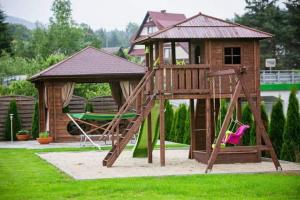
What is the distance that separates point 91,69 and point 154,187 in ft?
44.3

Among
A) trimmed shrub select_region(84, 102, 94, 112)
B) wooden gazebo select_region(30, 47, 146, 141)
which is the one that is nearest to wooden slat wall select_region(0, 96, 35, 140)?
wooden gazebo select_region(30, 47, 146, 141)

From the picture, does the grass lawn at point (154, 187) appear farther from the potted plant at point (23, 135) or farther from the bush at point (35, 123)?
the bush at point (35, 123)

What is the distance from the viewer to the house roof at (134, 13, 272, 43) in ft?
49.6

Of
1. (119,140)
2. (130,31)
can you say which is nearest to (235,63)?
(119,140)

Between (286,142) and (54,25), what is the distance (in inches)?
1439

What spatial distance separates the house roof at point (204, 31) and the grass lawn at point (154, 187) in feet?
13.1

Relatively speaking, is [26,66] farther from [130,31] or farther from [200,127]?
[130,31]

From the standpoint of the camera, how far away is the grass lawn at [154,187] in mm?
9852

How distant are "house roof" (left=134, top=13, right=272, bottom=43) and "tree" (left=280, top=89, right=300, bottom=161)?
1880mm

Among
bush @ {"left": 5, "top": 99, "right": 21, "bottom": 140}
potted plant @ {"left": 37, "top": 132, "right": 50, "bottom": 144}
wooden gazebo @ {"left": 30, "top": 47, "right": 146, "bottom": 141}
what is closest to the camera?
potted plant @ {"left": 37, "top": 132, "right": 50, "bottom": 144}

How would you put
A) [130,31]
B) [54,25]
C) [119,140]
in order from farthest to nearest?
[130,31], [54,25], [119,140]

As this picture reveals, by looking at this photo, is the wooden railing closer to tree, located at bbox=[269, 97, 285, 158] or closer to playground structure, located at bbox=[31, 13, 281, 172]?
playground structure, located at bbox=[31, 13, 281, 172]

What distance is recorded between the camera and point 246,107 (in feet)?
59.2

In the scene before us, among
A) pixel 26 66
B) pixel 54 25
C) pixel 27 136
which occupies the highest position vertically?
pixel 54 25
